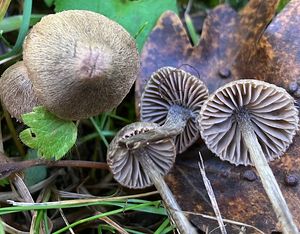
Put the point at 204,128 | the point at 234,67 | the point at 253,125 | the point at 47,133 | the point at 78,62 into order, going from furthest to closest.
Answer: the point at 234,67, the point at 253,125, the point at 204,128, the point at 47,133, the point at 78,62

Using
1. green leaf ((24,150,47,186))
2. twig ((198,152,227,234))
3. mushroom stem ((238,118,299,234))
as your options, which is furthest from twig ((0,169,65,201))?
mushroom stem ((238,118,299,234))

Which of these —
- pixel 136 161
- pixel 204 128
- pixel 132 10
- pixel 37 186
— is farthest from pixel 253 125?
pixel 37 186

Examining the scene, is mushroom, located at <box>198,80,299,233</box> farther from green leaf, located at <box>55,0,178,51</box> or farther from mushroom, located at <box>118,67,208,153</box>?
green leaf, located at <box>55,0,178,51</box>

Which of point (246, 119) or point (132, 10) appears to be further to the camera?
point (132, 10)

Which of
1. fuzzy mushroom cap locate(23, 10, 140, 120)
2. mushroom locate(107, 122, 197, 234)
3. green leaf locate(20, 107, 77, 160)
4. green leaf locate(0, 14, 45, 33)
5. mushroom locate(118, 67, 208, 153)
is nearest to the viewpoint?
fuzzy mushroom cap locate(23, 10, 140, 120)

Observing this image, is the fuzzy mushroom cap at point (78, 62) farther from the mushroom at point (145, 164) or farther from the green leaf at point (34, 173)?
the green leaf at point (34, 173)

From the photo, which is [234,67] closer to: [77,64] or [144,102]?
[144,102]

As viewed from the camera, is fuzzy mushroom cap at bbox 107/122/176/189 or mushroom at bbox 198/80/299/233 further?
fuzzy mushroom cap at bbox 107/122/176/189
